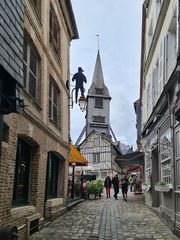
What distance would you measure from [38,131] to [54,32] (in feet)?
18.4

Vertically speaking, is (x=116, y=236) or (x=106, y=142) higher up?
(x=106, y=142)

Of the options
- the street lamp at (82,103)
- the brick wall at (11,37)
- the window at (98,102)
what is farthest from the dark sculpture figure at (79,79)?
the window at (98,102)

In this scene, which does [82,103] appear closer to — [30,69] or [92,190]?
[30,69]

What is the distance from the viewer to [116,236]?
33.8 ft

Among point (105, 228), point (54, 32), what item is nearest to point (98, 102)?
point (54, 32)

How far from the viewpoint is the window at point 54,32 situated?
1440 centimetres

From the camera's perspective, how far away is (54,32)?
15.4m

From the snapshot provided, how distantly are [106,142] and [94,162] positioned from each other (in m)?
3.84

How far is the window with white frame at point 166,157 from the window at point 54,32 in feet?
16.9

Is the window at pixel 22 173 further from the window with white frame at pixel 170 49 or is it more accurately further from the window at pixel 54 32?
the window with white frame at pixel 170 49

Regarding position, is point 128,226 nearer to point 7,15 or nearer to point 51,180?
point 51,180

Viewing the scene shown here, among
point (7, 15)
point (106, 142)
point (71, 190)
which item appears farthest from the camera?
point (106, 142)

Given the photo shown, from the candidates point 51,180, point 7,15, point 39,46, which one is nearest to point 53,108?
point 51,180

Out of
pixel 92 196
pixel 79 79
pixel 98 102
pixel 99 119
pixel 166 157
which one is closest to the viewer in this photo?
pixel 166 157
